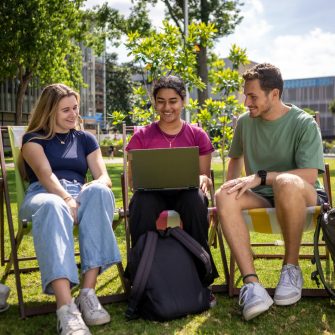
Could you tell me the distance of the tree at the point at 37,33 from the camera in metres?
17.6

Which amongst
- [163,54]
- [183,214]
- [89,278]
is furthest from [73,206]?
[163,54]

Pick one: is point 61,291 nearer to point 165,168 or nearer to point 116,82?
point 165,168

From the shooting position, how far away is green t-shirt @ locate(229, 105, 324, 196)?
10.3ft

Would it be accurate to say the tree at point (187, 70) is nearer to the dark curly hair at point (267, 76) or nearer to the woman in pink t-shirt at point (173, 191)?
the woman in pink t-shirt at point (173, 191)

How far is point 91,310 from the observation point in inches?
106

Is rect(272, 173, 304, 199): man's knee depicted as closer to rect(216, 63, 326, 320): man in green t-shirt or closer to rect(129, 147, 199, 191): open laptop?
rect(216, 63, 326, 320): man in green t-shirt

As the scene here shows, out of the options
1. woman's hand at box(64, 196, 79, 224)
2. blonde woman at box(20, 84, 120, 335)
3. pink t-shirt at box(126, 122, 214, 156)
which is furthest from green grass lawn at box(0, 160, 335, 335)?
pink t-shirt at box(126, 122, 214, 156)

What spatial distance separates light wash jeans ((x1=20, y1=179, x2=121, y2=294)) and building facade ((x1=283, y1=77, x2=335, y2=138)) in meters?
92.6

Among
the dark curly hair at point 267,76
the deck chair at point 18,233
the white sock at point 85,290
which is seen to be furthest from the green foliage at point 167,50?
the white sock at point 85,290

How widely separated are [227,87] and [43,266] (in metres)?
5.25

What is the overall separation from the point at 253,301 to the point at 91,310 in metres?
0.85

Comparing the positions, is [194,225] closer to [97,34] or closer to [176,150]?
[176,150]

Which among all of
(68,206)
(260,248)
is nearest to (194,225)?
(68,206)

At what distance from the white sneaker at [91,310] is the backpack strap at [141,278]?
137mm
